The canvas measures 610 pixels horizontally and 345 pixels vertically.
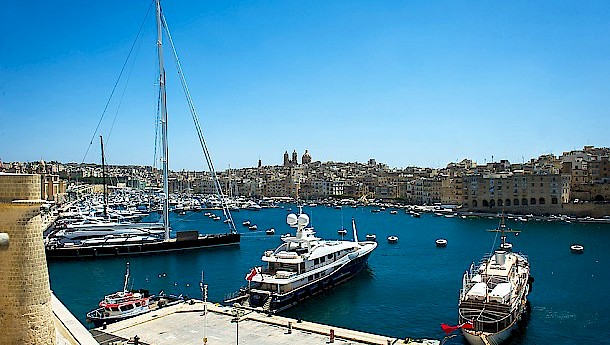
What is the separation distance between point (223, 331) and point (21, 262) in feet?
34.5

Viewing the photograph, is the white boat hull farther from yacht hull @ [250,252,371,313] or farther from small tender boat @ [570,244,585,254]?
small tender boat @ [570,244,585,254]

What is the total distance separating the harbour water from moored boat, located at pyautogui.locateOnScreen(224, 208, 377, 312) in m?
0.68

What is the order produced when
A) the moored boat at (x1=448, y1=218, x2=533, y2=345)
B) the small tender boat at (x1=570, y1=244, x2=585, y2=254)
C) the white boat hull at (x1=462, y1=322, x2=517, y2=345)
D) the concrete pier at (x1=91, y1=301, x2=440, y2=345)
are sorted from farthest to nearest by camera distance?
the small tender boat at (x1=570, y1=244, x2=585, y2=254) < the moored boat at (x1=448, y1=218, x2=533, y2=345) < the white boat hull at (x1=462, y1=322, x2=517, y2=345) < the concrete pier at (x1=91, y1=301, x2=440, y2=345)

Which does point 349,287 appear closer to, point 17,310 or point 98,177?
point 17,310

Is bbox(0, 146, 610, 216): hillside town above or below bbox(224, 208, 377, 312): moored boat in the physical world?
above

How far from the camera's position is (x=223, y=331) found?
17547 millimetres

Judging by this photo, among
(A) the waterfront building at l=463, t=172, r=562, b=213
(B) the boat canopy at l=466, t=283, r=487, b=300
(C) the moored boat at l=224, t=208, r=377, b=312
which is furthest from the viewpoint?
(A) the waterfront building at l=463, t=172, r=562, b=213

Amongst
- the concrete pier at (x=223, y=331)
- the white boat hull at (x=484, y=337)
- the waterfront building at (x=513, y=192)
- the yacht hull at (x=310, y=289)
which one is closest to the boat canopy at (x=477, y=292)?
the white boat hull at (x=484, y=337)

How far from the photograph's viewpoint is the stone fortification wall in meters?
7.79

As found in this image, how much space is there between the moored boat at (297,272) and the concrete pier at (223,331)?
261 cm

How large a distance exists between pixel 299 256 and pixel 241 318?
285 inches

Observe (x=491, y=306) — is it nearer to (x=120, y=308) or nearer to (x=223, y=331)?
(x=223, y=331)

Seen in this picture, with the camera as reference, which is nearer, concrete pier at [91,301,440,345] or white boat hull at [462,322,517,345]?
concrete pier at [91,301,440,345]

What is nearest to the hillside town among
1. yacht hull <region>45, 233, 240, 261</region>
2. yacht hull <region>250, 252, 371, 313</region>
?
yacht hull <region>45, 233, 240, 261</region>
